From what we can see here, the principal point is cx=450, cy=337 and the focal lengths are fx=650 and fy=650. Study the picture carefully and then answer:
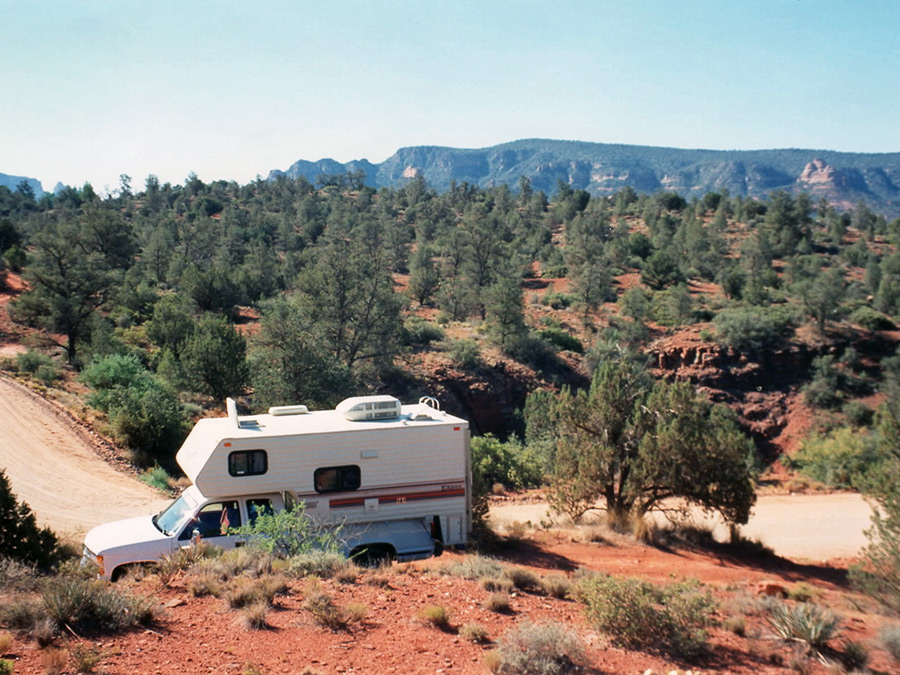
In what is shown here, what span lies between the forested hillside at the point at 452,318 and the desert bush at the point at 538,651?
8.35 meters

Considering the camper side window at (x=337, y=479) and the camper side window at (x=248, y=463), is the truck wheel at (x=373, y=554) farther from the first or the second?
the camper side window at (x=248, y=463)

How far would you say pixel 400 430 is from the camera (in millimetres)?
9867

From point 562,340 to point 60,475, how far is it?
27.7m

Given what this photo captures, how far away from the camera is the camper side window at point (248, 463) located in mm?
9133

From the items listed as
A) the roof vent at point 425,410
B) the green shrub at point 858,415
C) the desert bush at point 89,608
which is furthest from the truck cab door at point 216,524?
the green shrub at point 858,415

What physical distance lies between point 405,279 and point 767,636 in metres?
49.4

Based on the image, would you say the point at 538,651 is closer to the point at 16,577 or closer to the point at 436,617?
the point at 436,617

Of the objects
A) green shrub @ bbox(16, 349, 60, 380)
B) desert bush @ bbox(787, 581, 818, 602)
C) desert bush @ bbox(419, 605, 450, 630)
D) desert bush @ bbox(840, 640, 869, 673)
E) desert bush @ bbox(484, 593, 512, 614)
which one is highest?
desert bush @ bbox(419, 605, 450, 630)

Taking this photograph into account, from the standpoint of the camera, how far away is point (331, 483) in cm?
966

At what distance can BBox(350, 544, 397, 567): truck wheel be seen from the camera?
9366mm

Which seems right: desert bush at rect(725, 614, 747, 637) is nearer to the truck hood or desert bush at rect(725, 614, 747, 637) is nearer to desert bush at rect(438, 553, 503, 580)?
desert bush at rect(438, 553, 503, 580)

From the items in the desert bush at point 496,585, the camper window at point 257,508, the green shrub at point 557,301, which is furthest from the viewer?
the green shrub at point 557,301

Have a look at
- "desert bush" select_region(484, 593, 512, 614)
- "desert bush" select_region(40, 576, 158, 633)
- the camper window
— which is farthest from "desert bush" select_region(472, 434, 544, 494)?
"desert bush" select_region(40, 576, 158, 633)

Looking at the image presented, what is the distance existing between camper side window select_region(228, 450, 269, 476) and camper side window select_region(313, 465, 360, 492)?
31.0 inches
